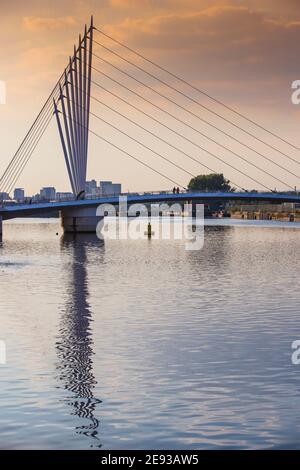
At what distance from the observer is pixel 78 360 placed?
23.6m

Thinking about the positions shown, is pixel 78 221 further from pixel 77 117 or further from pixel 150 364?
pixel 150 364

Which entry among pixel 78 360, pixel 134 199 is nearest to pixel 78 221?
pixel 134 199

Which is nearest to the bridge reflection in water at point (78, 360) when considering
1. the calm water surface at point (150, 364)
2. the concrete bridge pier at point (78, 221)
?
the calm water surface at point (150, 364)

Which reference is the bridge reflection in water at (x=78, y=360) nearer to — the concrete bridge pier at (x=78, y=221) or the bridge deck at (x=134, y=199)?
the bridge deck at (x=134, y=199)

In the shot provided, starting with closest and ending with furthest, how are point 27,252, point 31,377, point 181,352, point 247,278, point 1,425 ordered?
point 1,425, point 31,377, point 181,352, point 247,278, point 27,252

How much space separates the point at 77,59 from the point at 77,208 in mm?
18508

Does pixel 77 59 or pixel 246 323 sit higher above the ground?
pixel 77 59

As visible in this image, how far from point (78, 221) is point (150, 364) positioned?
9532 centimetres

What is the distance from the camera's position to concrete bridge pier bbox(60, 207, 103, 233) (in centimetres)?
11556

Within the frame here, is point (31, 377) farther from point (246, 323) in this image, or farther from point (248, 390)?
point (246, 323)

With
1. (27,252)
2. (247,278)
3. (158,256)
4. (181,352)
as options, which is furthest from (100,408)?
(27,252)

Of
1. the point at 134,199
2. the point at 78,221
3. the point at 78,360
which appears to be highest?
the point at 134,199

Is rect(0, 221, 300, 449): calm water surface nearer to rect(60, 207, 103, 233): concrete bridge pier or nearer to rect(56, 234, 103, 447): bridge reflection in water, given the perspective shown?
rect(56, 234, 103, 447): bridge reflection in water

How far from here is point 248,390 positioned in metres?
19.8
